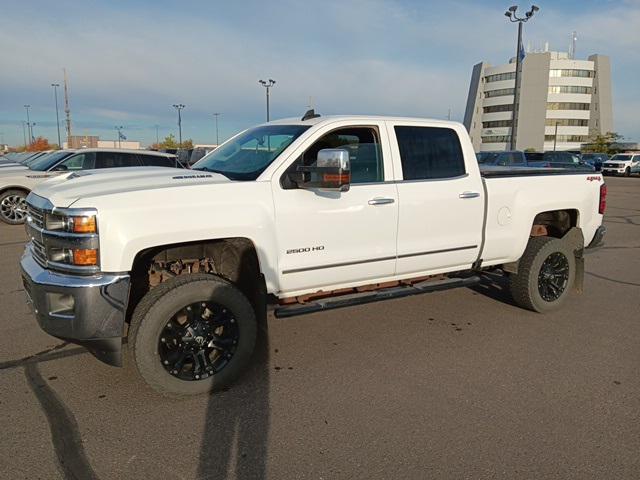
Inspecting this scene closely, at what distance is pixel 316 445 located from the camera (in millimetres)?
2896

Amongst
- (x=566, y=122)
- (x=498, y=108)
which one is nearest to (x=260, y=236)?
(x=498, y=108)

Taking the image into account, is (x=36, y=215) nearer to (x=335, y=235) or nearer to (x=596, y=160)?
(x=335, y=235)

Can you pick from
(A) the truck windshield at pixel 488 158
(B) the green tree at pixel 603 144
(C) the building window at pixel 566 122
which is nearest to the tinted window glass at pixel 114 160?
(A) the truck windshield at pixel 488 158

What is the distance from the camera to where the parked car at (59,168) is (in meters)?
10.8

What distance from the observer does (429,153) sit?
4500 mm

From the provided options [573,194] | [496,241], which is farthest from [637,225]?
[496,241]

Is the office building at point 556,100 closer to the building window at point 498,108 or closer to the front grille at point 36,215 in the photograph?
the building window at point 498,108

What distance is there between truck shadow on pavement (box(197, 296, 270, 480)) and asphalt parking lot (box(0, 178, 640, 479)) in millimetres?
11

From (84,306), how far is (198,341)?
2.71 feet

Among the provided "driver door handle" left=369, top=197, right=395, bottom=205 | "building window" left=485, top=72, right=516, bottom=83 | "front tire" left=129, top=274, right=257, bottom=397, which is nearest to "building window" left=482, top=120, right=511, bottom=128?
"building window" left=485, top=72, right=516, bottom=83

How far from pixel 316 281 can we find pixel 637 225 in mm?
11460

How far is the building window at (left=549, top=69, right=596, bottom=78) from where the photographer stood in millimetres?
93188

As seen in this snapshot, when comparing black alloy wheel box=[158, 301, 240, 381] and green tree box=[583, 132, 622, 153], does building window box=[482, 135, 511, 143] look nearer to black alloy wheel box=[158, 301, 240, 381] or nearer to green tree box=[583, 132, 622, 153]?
green tree box=[583, 132, 622, 153]

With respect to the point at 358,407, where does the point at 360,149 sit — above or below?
above
